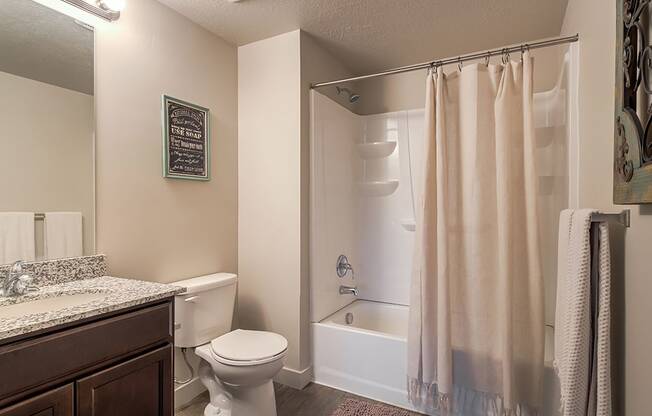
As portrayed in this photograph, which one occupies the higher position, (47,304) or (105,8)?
(105,8)

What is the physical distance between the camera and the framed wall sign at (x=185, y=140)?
6.56ft

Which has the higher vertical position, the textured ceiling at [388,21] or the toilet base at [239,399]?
the textured ceiling at [388,21]

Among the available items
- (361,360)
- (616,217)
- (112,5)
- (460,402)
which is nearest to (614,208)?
(616,217)

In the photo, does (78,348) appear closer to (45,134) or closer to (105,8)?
(45,134)

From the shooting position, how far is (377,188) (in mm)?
2965

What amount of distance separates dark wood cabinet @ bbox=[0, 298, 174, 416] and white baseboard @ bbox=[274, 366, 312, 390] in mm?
997

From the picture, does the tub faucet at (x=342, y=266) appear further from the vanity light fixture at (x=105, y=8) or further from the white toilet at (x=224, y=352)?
the vanity light fixture at (x=105, y=8)

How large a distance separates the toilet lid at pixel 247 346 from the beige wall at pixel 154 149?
0.50 m

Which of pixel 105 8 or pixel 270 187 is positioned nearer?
pixel 105 8

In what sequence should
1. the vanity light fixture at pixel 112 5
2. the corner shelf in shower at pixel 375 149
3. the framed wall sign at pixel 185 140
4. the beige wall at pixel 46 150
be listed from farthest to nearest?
1. the corner shelf in shower at pixel 375 149
2. the framed wall sign at pixel 185 140
3. the vanity light fixture at pixel 112 5
4. the beige wall at pixel 46 150

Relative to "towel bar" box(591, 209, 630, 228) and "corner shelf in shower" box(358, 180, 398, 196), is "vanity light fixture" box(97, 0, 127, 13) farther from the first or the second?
"towel bar" box(591, 209, 630, 228)

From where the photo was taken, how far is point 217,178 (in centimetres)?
235

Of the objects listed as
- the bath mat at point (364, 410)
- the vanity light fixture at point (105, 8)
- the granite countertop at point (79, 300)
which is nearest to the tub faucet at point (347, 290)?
the bath mat at point (364, 410)

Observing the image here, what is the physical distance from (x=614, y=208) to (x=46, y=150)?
220 centimetres
